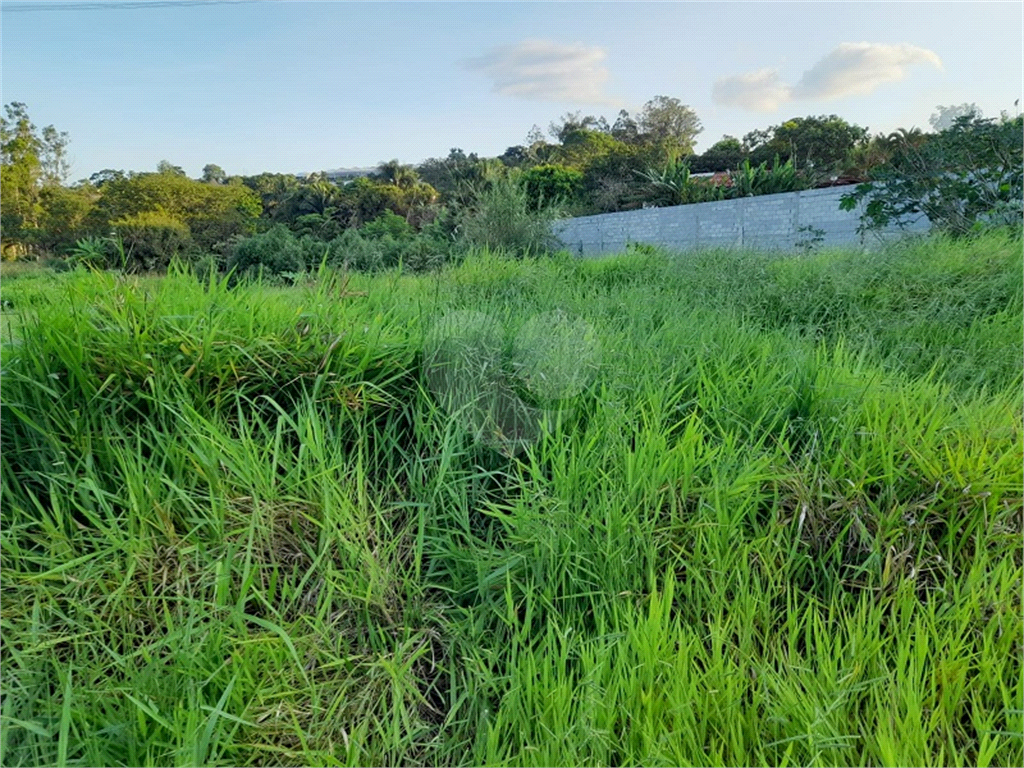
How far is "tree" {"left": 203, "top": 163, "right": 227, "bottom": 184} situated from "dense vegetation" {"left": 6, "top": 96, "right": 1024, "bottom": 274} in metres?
0.06

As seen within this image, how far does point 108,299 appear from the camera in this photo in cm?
175

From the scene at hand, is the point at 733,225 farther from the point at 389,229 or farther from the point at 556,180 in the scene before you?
the point at 556,180

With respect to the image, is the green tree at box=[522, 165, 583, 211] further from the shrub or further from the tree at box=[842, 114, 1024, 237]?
the tree at box=[842, 114, 1024, 237]

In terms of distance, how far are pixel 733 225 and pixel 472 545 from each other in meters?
11.1

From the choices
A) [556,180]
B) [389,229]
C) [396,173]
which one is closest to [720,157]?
[556,180]

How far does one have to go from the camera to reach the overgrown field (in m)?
1.13

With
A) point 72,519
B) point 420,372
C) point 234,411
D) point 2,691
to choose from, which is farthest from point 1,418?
point 420,372

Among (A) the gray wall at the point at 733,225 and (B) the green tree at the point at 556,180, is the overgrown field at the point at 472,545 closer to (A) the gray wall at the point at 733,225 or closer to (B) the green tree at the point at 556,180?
(A) the gray wall at the point at 733,225

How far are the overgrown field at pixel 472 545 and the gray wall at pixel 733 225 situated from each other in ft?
17.6

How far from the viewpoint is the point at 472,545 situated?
1.53 m

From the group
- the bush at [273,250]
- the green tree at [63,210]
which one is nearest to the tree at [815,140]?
the bush at [273,250]

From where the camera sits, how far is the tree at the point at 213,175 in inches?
644

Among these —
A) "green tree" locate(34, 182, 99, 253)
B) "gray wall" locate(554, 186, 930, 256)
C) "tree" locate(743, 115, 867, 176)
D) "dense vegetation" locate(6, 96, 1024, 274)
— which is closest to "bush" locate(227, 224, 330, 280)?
"dense vegetation" locate(6, 96, 1024, 274)

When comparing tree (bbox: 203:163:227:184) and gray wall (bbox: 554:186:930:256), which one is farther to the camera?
tree (bbox: 203:163:227:184)
